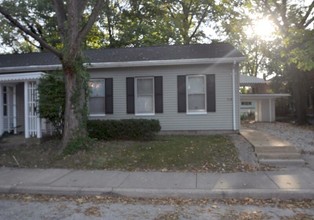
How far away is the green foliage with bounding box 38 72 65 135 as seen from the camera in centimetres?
1210

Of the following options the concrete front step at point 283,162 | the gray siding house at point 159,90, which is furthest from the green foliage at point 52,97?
the concrete front step at point 283,162

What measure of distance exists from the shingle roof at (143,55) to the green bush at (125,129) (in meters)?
3.09

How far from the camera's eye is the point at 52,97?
12.1 metres

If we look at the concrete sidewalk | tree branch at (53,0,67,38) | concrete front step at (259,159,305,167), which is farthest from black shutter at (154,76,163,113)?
the concrete sidewalk

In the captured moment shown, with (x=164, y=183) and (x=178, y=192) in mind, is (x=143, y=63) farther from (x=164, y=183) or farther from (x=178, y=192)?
(x=178, y=192)

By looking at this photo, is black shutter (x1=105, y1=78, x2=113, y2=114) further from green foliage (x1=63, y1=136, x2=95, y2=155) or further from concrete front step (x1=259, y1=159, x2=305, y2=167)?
concrete front step (x1=259, y1=159, x2=305, y2=167)

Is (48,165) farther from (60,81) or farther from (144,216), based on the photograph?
(144,216)

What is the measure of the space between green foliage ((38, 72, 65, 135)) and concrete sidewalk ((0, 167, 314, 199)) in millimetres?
3240

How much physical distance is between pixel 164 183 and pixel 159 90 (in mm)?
7359

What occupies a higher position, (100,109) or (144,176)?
(100,109)

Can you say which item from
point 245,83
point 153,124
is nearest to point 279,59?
point 245,83

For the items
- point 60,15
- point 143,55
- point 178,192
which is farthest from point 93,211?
point 143,55

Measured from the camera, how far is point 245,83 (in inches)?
1090

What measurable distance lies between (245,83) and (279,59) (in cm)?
506
